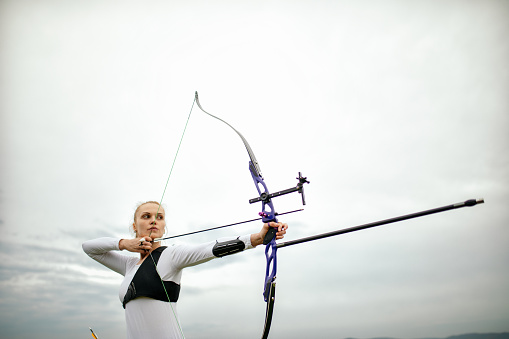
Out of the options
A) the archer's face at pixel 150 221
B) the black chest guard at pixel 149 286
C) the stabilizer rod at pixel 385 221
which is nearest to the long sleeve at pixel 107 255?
the archer's face at pixel 150 221

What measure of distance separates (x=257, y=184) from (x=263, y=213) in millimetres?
305

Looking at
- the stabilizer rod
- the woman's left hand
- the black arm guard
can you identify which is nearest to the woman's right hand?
the black arm guard

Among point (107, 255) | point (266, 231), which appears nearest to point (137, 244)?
point (107, 255)

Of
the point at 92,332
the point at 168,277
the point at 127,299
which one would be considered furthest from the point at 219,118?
the point at 92,332

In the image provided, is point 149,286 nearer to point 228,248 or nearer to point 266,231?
point 228,248

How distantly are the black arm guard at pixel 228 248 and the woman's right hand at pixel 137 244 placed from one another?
55 centimetres

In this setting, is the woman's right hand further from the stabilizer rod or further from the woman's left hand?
the stabilizer rod

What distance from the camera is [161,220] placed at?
2805 mm

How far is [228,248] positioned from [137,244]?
2.46ft

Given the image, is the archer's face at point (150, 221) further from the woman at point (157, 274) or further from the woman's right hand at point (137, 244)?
the woman's right hand at point (137, 244)

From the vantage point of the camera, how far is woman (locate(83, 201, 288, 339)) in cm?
225

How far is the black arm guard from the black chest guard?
1.53 ft

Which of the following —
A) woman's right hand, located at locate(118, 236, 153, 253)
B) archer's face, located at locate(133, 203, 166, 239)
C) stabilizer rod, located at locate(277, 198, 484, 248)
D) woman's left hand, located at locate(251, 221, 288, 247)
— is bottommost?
stabilizer rod, located at locate(277, 198, 484, 248)

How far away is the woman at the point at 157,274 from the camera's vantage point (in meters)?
2.25
